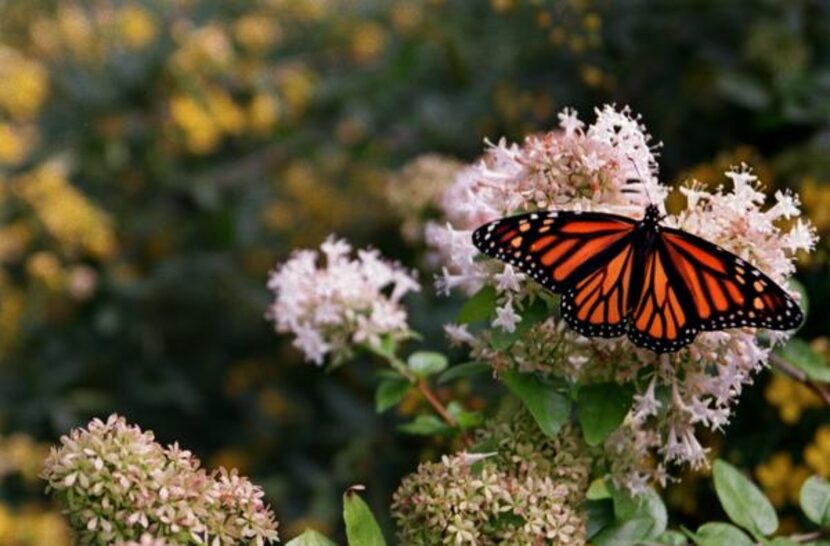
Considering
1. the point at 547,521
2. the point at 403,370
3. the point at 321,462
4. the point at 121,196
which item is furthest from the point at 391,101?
the point at 547,521

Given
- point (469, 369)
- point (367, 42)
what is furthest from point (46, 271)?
point (469, 369)

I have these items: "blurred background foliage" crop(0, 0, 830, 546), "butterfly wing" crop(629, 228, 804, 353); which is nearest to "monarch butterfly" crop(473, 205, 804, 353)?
"butterfly wing" crop(629, 228, 804, 353)

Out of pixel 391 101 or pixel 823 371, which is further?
pixel 391 101

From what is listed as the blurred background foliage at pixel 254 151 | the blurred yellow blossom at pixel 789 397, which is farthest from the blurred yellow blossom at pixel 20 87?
the blurred yellow blossom at pixel 789 397

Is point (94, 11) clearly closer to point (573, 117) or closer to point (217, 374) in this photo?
point (217, 374)

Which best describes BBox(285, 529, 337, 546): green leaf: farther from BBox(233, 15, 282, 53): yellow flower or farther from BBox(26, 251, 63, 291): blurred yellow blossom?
BBox(233, 15, 282, 53): yellow flower

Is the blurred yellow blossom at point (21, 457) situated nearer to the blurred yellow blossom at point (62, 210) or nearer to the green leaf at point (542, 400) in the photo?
the blurred yellow blossom at point (62, 210)
